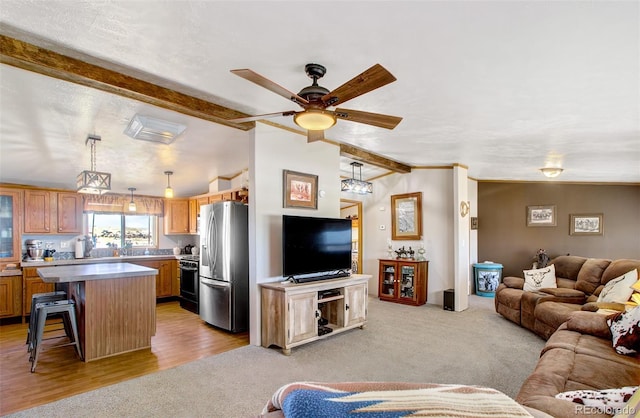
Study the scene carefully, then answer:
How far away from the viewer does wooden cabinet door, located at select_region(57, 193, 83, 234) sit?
611 centimetres

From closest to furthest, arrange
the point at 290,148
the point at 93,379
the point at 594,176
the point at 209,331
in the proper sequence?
1. the point at 93,379
2. the point at 290,148
3. the point at 209,331
4. the point at 594,176

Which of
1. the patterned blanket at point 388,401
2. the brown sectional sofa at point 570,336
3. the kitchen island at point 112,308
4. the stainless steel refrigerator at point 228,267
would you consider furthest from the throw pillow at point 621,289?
the kitchen island at point 112,308

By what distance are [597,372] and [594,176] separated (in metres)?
5.97

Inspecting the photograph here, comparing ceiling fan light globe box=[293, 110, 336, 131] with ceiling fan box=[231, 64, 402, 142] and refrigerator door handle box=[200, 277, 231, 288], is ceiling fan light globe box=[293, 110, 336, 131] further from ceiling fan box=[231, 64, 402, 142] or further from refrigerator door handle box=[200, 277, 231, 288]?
refrigerator door handle box=[200, 277, 231, 288]

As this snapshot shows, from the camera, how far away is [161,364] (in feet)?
10.9

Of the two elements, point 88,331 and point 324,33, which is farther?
point 88,331

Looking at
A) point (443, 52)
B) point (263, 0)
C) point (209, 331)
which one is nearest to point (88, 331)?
point (209, 331)

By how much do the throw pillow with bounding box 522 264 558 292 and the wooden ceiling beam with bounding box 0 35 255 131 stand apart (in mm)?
4746

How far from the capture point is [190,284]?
561 centimetres

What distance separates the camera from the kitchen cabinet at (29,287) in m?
5.12

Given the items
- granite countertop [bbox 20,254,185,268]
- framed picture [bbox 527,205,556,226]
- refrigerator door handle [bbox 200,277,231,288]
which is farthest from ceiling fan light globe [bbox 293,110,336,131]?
framed picture [bbox 527,205,556,226]

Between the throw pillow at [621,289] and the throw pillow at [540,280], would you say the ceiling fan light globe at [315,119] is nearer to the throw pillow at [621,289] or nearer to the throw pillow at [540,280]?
the throw pillow at [621,289]

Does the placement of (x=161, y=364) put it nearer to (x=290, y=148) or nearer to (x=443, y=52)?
(x=290, y=148)

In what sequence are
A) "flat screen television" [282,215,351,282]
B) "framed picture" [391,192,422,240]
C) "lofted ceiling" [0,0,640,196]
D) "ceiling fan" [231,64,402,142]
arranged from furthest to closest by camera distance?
"framed picture" [391,192,422,240], "flat screen television" [282,215,351,282], "ceiling fan" [231,64,402,142], "lofted ceiling" [0,0,640,196]
